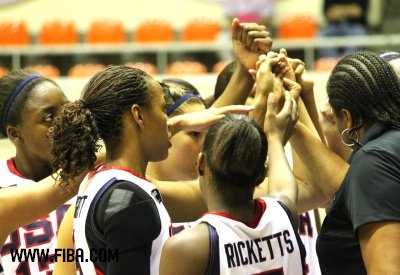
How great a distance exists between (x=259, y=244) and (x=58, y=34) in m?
8.05

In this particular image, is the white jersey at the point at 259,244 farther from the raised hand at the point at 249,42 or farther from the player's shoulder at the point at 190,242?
the raised hand at the point at 249,42

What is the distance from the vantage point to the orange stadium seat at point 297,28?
31.6ft

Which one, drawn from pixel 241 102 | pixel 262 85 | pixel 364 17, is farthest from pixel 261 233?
pixel 364 17

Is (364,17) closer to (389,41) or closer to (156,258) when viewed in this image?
(389,41)

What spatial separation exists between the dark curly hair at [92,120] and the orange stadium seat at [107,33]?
297 inches

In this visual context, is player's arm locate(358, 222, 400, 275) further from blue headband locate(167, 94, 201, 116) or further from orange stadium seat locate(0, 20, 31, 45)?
orange stadium seat locate(0, 20, 31, 45)

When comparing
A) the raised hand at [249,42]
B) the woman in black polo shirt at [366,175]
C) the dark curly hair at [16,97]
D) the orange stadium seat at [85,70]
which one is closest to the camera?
the woman in black polo shirt at [366,175]

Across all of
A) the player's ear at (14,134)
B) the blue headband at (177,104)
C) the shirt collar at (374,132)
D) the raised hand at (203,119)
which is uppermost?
the shirt collar at (374,132)

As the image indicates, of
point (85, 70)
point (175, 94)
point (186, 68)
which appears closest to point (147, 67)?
point (186, 68)

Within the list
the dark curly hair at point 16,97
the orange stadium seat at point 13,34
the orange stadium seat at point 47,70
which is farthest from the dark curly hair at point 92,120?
the orange stadium seat at point 13,34

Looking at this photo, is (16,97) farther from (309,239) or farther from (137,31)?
(137,31)

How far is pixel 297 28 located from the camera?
31.7ft

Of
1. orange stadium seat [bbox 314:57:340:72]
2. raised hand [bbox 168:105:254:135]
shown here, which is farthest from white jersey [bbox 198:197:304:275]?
orange stadium seat [bbox 314:57:340:72]

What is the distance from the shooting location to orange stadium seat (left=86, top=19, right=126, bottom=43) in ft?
32.3
